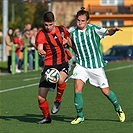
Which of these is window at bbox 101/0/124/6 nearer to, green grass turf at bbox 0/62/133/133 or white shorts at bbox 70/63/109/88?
green grass turf at bbox 0/62/133/133

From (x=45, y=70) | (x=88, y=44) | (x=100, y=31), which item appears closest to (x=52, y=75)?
(x=45, y=70)

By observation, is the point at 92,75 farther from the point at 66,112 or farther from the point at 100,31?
the point at 66,112

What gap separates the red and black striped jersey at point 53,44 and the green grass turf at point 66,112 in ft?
3.22

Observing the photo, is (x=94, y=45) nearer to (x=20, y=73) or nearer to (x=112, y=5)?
(x=20, y=73)

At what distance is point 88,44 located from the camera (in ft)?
36.2

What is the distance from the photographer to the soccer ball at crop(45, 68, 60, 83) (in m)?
10.9

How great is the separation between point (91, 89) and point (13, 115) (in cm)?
583

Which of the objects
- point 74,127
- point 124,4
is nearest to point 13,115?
point 74,127

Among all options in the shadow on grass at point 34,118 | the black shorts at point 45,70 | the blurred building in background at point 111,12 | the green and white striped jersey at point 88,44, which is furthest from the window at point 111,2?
the green and white striped jersey at point 88,44

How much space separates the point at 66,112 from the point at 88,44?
1.97 metres

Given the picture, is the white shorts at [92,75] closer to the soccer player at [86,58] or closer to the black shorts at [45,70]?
the soccer player at [86,58]

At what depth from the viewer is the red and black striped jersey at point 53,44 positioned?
1105 centimetres

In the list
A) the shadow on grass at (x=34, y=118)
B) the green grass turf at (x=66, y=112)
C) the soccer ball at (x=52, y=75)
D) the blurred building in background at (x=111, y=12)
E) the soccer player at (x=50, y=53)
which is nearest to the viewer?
the green grass turf at (x=66, y=112)

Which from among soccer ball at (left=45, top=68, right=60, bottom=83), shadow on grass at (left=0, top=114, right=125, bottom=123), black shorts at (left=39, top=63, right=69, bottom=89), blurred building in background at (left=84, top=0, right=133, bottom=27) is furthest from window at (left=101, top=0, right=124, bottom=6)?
soccer ball at (left=45, top=68, right=60, bottom=83)
